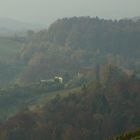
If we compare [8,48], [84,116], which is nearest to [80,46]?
[8,48]

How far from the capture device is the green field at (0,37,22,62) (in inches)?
4202

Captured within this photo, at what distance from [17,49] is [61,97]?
66.9m

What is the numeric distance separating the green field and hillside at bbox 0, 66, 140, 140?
52.8 metres

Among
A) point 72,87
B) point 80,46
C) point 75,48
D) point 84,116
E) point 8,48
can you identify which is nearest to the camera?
point 84,116

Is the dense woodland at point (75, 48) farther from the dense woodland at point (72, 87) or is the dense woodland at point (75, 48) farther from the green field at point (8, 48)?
the green field at point (8, 48)

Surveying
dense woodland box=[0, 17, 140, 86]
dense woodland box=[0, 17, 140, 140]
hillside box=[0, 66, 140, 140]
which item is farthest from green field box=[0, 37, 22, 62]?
hillside box=[0, 66, 140, 140]

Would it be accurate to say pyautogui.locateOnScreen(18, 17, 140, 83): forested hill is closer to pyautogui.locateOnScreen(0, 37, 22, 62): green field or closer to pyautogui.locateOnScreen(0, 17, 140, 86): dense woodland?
pyautogui.locateOnScreen(0, 17, 140, 86): dense woodland

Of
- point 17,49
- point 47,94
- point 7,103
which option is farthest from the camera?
point 17,49

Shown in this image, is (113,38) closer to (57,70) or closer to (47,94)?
(57,70)

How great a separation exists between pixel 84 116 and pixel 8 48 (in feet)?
232

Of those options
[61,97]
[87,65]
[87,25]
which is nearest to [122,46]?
[87,25]

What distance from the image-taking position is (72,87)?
6812cm

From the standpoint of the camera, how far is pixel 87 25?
13312 centimetres

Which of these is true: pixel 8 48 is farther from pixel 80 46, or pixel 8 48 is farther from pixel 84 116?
pixel 84 116
